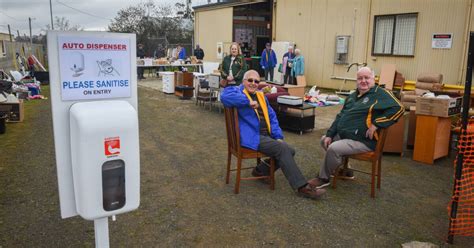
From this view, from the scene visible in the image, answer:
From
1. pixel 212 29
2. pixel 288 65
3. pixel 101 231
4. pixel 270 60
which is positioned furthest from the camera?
pixel 212 29

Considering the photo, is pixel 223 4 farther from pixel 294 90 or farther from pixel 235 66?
pixel 294 90

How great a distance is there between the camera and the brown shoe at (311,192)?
12.5 feet

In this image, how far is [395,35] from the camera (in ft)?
39.1

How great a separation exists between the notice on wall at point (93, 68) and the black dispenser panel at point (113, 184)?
34 cm

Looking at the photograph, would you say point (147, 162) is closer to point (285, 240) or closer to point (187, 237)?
point (187, 237)

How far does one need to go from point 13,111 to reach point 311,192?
6468 mm

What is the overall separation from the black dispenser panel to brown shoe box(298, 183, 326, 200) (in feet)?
7.53

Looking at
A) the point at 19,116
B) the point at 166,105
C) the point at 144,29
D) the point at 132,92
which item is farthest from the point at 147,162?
the point at 144,29

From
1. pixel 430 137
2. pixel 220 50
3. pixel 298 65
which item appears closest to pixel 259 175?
pixel 430 137

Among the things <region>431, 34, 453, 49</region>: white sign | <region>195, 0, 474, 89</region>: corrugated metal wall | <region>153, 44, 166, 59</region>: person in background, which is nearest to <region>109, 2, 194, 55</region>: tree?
<region>153, 44, 166, 59</region>: person in background

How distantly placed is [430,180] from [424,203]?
785 millimetres

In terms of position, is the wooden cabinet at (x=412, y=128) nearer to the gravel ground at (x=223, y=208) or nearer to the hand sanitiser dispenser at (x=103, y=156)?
the gravel ground at (x=223, y=208)

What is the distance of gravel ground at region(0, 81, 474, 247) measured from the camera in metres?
3.06

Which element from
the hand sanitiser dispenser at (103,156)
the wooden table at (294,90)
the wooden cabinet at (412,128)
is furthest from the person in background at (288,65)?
the hand sanitiser dispenser at (103,156)
